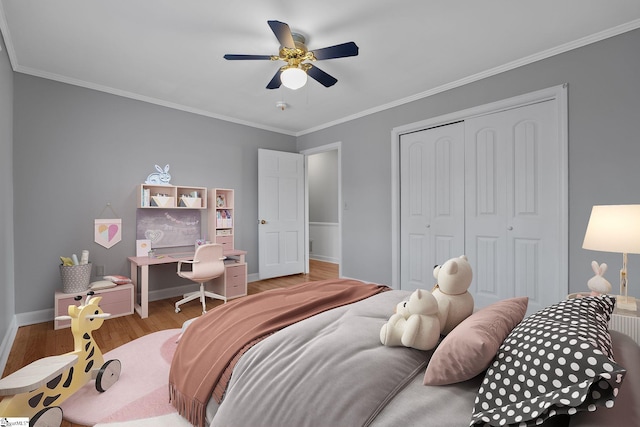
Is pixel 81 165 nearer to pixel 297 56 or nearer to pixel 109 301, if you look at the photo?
pixel 109 301

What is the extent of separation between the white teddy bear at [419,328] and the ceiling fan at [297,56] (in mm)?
1801

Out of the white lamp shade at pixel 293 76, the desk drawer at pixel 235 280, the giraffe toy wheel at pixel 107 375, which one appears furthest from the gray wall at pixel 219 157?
the white lamp shade at pixel 293 76

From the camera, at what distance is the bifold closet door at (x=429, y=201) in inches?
137

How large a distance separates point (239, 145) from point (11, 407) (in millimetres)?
3903

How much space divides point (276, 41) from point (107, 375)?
108 inches

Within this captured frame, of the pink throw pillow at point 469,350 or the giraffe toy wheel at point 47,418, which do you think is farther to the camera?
the giraffe toy wheel at point 47,418

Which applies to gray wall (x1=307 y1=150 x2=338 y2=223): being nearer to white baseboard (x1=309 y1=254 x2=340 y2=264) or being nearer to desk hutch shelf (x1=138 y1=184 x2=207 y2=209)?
white baseboard (x1=309 y1=254 x2=340 y2=264)

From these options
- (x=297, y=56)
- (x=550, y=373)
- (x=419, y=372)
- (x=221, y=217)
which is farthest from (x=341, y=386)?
(x=221, y=217)

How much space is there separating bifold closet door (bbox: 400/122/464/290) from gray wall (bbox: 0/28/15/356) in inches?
154

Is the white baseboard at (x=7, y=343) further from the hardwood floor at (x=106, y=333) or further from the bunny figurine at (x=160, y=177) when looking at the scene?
the bunny figurine at (x=160, y=177)

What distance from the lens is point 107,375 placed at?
1916 mm

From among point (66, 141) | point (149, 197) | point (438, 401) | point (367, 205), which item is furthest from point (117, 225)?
point (438, 401)

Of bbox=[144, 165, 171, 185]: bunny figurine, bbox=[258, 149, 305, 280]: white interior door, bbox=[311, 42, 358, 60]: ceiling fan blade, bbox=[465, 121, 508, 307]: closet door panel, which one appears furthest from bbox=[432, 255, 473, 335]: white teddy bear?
bbox=[258, 149, 305, 280]: white interior door

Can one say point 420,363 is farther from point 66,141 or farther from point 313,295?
point 66,141
